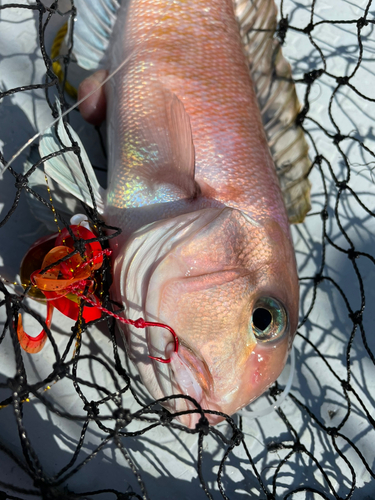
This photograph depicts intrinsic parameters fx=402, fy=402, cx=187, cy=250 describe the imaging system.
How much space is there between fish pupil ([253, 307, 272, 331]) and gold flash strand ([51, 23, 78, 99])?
1.43 m

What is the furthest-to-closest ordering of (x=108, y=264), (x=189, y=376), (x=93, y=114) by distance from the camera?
(x=93, y=114) < (x=108, y=264) < (x=189, y=376)

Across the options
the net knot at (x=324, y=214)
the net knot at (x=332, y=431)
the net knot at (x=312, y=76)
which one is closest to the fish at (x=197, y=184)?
the net knot at (x=324, y=214)

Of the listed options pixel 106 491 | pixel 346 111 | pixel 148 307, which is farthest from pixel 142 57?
pixel 106 491

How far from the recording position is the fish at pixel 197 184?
134 cm

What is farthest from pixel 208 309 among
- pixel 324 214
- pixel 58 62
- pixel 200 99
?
pixel 58 62

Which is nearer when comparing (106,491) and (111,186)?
(106,491)

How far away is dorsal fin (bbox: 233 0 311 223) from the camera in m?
1.93

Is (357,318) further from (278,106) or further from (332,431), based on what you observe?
(278,106)

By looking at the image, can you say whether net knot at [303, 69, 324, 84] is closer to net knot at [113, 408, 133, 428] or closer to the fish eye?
the fish eye

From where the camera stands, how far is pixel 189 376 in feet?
4.31

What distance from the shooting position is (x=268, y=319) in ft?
4.61

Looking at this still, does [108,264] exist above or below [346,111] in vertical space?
below

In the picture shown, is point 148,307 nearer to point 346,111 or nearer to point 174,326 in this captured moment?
point 174,326

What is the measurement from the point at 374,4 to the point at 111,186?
2.33 m
